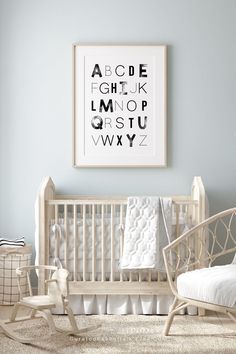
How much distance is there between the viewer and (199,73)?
15.6 feet

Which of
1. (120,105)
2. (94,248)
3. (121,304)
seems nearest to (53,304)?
(94,248)

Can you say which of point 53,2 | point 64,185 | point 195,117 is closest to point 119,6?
point 53,2

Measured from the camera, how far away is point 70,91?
15.7 feet

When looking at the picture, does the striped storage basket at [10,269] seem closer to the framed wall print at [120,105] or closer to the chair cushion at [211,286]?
the framed wall print at [120,105]

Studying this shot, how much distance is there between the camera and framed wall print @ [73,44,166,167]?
4.74 m

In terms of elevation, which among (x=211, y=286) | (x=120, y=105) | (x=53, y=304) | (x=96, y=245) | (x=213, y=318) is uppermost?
(x=120, y=105)

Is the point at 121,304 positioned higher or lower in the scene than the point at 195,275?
lower

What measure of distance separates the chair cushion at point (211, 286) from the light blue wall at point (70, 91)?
123cm

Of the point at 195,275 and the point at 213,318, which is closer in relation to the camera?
the point at 195,275

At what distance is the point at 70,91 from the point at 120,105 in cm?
35

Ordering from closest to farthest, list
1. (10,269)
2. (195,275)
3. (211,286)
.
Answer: (211,286)
(195,275)
(10,269)

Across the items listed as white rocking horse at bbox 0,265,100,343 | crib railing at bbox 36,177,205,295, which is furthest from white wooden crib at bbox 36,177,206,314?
white rocking horse at bbox 0,265,100,343

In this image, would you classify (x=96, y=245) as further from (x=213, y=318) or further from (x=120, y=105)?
(x=120, y=105)

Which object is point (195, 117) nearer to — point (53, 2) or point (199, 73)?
point (199, 73)
